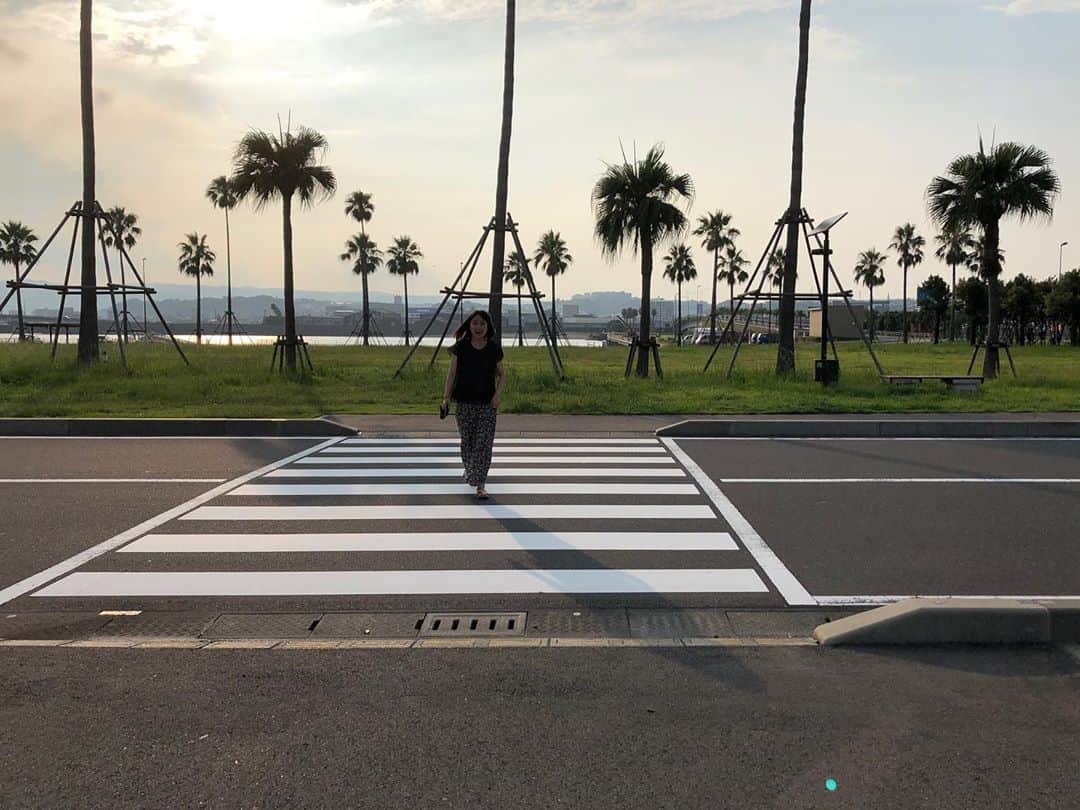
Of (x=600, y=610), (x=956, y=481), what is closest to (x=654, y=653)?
(x=600, y=610)

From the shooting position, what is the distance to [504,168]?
22594 millimetres

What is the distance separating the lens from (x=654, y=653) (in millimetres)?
4559

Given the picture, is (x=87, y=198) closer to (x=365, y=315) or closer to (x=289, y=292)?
(x=289, y=292)

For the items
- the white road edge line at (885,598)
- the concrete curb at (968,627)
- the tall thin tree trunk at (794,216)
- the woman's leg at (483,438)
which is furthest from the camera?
the tall thin tree trunk at (794,216)

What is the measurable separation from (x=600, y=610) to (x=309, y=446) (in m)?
7.62

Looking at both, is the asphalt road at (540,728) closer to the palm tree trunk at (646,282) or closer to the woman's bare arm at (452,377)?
the woman's bare arm at (452,377)

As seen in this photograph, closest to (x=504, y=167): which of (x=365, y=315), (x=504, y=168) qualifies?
(x=504, y=168)

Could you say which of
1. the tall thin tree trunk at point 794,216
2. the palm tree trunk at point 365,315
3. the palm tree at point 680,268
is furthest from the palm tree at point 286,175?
the palm tree at point 680,268

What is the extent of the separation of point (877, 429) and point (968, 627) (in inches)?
352

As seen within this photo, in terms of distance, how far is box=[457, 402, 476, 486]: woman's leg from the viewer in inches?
325

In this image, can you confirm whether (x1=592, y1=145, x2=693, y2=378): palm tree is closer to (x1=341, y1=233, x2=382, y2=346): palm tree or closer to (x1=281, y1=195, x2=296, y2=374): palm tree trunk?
(x1=281, y1=195, x2=296, y2=374): palm tree trunk

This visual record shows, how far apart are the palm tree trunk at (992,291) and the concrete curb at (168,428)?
59.3 ft

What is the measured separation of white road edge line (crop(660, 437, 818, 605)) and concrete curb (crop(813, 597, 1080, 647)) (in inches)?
29.0

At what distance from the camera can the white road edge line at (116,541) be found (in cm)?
573
